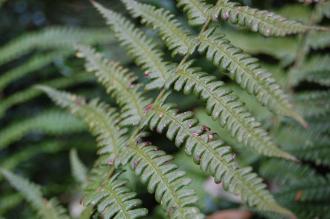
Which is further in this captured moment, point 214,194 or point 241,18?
point 214,194

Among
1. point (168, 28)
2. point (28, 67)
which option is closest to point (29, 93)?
point (28, 67)

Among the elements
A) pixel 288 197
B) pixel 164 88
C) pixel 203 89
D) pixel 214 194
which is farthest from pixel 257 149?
pixel 214 194

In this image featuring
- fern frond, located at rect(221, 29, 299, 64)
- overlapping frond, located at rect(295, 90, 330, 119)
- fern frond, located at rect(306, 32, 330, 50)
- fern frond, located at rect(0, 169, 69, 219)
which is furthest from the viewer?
fern frond, located at rect(221, 29, 299, 64)

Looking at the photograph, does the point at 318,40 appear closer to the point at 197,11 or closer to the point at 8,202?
A: the point at 197,11

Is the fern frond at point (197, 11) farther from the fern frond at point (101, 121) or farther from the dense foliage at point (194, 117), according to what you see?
the fern frond at point (101, 121)

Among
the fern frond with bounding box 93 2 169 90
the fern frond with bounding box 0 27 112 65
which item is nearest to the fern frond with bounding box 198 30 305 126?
the fern frond with bounding box 93 2 169 90

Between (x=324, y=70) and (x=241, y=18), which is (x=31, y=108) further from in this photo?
(x=241, y=18)

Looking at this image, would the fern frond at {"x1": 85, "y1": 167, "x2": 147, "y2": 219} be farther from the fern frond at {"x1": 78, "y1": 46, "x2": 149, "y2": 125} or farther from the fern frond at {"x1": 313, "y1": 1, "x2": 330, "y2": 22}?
the fern frond at {"x1": 313, "y1": 1, "x2": 330, "y2": 22}
